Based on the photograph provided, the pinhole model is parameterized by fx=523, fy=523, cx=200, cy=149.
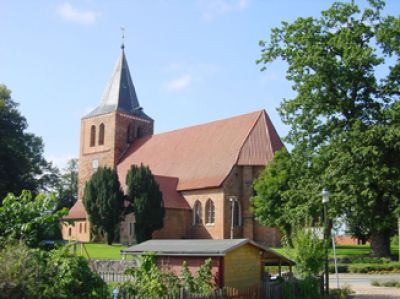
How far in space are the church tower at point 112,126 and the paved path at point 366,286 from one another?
35372mm

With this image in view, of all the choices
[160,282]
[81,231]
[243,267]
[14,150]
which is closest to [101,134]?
[81,231]

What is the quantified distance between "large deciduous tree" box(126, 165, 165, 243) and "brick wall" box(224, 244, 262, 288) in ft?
83.9

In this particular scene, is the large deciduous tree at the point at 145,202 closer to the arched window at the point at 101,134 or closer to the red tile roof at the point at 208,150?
the red tile roof at the point at 208,150

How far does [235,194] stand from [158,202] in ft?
21.9

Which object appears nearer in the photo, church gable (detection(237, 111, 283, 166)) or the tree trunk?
the tree trunk

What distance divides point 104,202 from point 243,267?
28.5m

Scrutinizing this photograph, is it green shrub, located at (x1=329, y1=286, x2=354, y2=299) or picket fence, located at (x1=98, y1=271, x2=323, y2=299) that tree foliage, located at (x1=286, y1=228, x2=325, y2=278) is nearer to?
picket fence, located at (x1=98, y1=271, x2=323, y2=299)

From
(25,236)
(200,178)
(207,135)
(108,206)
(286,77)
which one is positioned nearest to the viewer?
(25,236)

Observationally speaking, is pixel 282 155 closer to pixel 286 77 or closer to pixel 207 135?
pixel 286 77

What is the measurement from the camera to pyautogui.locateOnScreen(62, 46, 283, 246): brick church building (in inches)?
1769

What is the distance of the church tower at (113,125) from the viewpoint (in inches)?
2281

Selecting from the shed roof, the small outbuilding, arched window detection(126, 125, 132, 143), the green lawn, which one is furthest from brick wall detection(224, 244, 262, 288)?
arched window detection(126, 125, 132, 143)

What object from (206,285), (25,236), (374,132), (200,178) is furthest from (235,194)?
(25,236)

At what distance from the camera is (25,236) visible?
10633 mm
